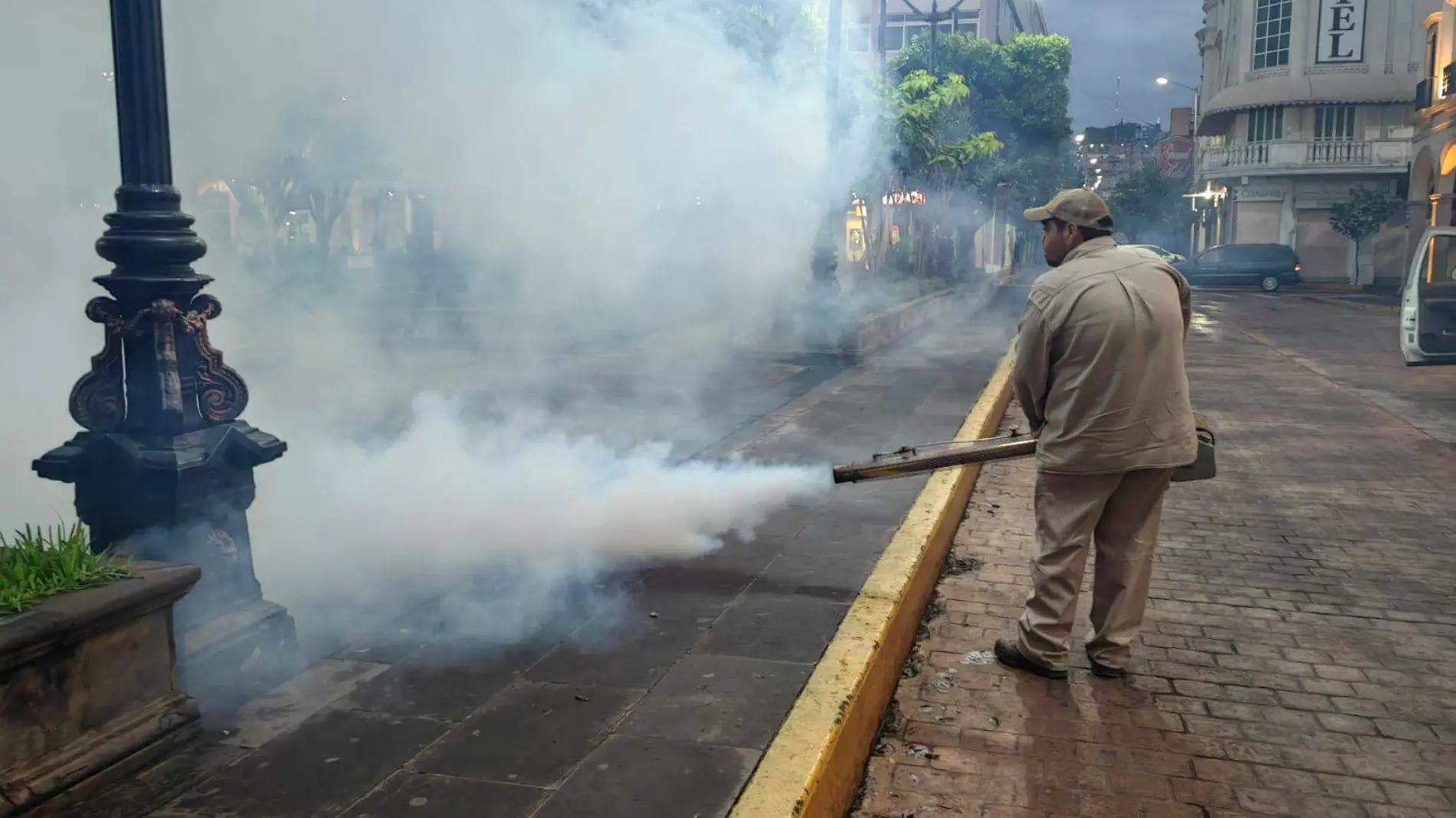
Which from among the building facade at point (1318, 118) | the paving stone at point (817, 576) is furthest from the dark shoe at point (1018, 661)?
the building facade at point (1318, 118)

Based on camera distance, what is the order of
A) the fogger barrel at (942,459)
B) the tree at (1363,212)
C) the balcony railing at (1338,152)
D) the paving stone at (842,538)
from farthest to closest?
the balcony railing at (1338,152), the tree at (1363,212), the paving stone at (842,538), the fogger barrel at (942,459)

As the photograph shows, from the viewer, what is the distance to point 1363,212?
35.9 meters

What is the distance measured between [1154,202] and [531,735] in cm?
6287

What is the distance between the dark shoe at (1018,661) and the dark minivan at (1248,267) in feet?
106

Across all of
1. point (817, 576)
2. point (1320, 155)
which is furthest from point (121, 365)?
point (1320, 155)

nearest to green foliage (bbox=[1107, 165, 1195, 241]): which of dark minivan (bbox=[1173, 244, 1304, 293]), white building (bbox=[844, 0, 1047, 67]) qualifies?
white building (bbox=[844, 0, 1047, 67])

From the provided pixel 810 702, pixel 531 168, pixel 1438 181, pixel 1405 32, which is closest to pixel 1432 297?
pixel 531 168

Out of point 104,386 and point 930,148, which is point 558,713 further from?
point 930,148

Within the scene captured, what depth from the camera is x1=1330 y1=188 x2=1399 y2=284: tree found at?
35.9m

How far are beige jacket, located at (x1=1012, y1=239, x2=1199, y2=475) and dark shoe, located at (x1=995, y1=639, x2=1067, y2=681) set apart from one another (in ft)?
2.31

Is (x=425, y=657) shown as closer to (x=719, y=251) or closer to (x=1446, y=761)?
(x=1446, y=761)

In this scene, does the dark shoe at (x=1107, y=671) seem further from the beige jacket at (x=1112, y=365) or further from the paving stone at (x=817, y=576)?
the paving stone at (x=817, y=576)

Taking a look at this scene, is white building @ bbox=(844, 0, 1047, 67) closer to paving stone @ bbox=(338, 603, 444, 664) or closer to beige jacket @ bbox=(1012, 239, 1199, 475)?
beige jacket @ bbox=(1012, 239, 1199, 475)

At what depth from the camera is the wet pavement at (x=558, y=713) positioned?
8.48 ft
